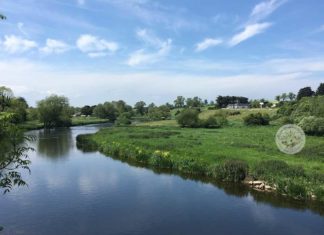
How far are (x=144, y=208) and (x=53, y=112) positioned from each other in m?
94.6

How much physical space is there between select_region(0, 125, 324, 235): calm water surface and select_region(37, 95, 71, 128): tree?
78.3 meters

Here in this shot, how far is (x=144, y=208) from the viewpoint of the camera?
84.9ft

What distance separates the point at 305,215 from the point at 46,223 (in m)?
16.6

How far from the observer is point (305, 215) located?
2475 centimetres

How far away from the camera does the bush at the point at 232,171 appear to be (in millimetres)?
33625

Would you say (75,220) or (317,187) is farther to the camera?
(317,187)

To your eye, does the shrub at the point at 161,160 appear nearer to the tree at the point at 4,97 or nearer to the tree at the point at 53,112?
the tree at the point at 4,97

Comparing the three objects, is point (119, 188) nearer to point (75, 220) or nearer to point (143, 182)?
point (143, 182)

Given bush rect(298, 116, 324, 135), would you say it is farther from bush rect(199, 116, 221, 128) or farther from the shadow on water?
the shadow on water

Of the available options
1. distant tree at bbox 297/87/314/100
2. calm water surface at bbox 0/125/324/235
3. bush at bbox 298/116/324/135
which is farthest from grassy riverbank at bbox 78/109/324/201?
distant tree at bbox 297/87/314/100

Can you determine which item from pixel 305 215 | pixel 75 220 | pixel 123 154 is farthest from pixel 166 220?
pixel 123 154

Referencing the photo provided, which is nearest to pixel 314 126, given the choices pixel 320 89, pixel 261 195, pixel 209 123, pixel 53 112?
pixel 209 123

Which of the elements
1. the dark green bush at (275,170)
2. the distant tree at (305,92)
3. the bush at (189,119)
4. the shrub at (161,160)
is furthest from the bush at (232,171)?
the distant tree at (305,92)

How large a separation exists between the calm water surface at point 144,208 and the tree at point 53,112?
78.3 m
